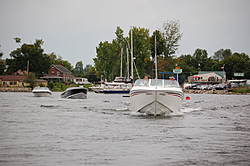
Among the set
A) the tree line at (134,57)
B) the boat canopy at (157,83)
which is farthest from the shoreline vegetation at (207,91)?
the boat canopy at (157,83)

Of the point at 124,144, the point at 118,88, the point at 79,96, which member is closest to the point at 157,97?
the point at 124,144

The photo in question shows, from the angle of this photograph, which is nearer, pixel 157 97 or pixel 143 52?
pixel 157 97

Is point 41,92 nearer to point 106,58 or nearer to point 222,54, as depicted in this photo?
point 106,58

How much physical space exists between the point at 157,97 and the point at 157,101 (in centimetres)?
30

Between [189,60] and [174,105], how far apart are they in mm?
130300

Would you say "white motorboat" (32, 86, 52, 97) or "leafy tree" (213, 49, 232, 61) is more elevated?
"leafy tree" (213, 49, 232, 61)

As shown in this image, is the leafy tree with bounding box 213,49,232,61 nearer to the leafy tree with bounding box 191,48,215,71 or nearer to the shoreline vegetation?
the leafy tree with bounding box 191,48,215,71

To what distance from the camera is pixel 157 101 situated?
1895cm

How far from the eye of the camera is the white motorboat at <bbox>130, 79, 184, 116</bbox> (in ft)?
61.7

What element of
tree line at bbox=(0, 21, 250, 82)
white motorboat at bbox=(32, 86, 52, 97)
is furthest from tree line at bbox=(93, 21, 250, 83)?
white motorboat at bbox=(32, 86, 52, 97)

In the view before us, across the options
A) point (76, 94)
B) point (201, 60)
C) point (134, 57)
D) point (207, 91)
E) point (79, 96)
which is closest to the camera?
point (79, 96)

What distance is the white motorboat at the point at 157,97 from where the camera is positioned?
18.8 meters

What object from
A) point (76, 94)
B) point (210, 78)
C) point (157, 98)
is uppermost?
point (210, 78)

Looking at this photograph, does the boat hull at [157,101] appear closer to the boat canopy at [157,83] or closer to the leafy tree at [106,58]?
the boat canopy at [157,83]
